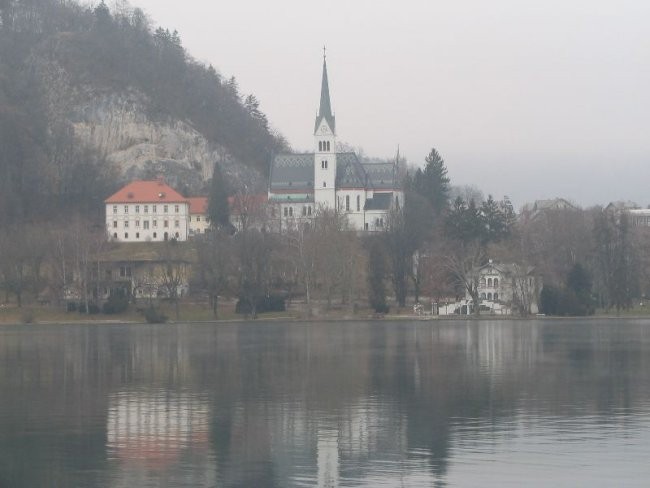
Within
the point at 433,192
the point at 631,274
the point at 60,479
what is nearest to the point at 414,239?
the point at 631,274

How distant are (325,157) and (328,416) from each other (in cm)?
12372

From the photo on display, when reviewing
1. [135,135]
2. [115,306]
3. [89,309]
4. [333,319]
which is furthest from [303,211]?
[333,319]

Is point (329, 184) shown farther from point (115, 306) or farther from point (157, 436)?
point (157, 436)

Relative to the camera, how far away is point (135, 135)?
17450 cm

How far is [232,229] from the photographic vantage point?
141000 mm

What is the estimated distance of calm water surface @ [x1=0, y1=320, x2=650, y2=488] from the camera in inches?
1009

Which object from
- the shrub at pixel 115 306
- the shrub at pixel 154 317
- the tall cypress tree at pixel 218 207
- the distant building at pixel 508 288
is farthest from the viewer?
the tall cypress tree at pixel 218 207

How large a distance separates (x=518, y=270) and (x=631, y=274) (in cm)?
963

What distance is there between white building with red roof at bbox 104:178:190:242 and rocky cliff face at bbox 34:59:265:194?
21582mm

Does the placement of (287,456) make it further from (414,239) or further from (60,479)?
(414,239)

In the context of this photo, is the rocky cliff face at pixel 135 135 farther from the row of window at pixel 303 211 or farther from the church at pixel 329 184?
the row of window at pixel 303 211

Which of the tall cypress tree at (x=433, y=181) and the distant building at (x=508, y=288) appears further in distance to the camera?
the tall cypress tree at (x=433, y=181)

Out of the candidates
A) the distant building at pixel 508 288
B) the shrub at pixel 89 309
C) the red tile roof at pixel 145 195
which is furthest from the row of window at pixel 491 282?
the red tile roof at pixel 145 195

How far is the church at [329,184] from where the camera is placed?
155 m
